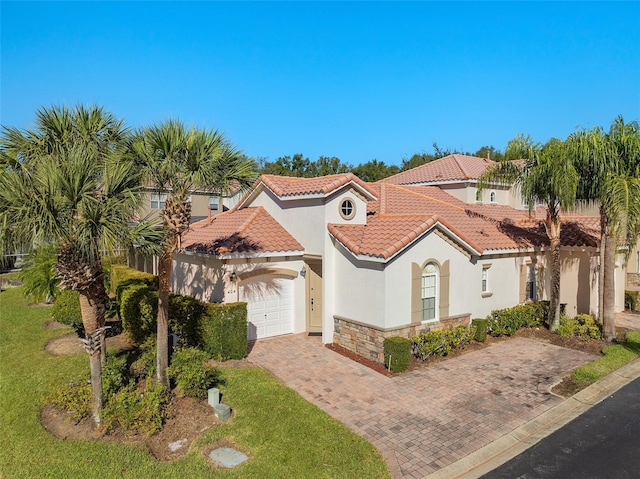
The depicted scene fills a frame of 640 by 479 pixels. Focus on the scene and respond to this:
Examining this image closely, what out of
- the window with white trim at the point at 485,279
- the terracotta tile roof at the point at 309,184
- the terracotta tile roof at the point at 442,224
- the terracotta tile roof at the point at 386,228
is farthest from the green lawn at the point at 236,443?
the window with white trim at the point at 485,279

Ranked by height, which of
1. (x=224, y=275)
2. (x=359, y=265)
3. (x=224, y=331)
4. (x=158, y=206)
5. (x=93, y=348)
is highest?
(x=158, y=206)

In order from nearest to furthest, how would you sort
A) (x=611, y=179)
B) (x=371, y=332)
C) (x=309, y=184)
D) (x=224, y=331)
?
(x=224, y=331)
(x=371, y=332)
(x=611, y=179)
(x=309, y=184)

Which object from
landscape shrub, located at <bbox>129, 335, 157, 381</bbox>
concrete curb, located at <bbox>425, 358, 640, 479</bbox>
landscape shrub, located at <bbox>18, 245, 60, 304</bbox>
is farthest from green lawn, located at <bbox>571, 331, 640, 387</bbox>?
landscape shrub, located at <bbox>18, 245, 60, 304</bbox>

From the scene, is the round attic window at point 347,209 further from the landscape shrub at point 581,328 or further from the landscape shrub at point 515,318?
the landscape shrub at point 581,328

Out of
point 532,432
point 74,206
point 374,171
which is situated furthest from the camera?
point 374,171

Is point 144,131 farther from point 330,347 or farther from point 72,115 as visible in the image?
point 330,347

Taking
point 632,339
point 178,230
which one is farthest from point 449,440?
point 632,339

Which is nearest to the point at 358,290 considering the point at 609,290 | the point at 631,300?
the point at 609,290

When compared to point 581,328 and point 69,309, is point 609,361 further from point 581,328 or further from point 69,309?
point 69,309
